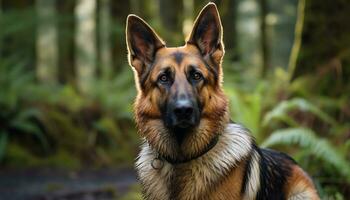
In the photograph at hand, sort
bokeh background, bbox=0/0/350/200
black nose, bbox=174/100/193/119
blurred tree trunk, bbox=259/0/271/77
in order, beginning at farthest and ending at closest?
blurred tree trunk, bbox=259/0/271/77 < bokeh background, bbox=0/0/350/200 < black nose, bbox=174/100/193/119

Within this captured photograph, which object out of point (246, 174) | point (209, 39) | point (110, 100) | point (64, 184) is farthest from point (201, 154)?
point (110, 100)

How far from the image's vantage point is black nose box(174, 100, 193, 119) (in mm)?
5250

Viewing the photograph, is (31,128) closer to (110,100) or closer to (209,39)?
(110,100)

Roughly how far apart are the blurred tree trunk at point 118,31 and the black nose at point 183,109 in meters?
12.6

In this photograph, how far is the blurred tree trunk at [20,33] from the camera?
609 inches

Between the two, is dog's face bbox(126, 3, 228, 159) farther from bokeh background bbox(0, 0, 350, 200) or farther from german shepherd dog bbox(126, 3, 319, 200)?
bokeh background bbox(0, 0, 350, 200)

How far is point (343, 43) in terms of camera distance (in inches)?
368

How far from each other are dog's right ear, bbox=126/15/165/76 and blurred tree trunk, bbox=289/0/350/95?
165 inches

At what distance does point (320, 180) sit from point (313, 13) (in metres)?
3.06

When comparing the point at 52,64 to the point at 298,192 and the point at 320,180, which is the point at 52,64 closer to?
the point at 320,180

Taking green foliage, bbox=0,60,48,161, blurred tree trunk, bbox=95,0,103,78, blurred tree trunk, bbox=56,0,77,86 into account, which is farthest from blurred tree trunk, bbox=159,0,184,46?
green foliage, bbox=0,60,48,161

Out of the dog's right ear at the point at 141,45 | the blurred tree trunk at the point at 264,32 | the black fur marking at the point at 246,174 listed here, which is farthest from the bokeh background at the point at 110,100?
the dog's right ear at the point at 141,45

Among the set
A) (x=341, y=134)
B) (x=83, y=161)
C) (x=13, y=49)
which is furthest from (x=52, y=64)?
(x=341, y=134)

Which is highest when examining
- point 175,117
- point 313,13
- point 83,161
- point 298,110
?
point 313,13
